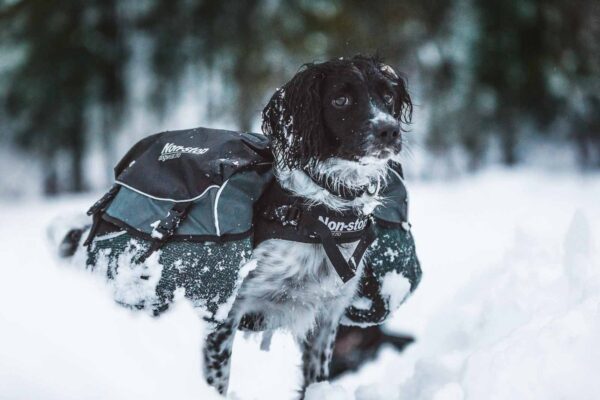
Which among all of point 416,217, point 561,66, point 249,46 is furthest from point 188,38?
point 561,66

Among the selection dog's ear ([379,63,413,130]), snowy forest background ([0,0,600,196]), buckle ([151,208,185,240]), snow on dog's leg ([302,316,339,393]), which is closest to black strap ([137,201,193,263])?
buckle ([151,208,185,240])

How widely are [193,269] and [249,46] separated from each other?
422 inches

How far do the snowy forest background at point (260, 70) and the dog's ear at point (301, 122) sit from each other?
9105mm

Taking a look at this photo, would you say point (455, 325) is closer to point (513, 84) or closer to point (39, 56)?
point (513, 84)

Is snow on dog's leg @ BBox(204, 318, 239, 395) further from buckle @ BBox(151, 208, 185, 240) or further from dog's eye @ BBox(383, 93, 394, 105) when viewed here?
dog's eye @ BBox(383, 93, 394, 105)

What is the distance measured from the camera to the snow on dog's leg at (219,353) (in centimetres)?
302

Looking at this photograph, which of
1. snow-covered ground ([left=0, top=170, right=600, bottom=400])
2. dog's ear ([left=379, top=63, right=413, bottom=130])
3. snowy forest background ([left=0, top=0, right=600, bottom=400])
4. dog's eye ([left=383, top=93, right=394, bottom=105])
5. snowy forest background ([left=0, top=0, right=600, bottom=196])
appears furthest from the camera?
snowy forest background ([left=0, top=0, right=600, bottom=196])

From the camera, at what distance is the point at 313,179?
2.89m

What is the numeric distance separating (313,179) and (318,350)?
3.54 ft

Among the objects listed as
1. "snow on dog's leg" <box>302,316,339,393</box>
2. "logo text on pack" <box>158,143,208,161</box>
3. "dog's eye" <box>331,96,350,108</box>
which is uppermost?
"dog's eye" <box>331,96,350,108</box>

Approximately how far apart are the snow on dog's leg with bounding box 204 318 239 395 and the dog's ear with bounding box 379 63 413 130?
4.31 feet

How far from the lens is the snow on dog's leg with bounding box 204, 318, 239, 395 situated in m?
3.02

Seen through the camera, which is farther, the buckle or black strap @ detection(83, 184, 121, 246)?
black strap @ detection(83, 184, 121, 246)

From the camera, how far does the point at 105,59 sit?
45.5ft
